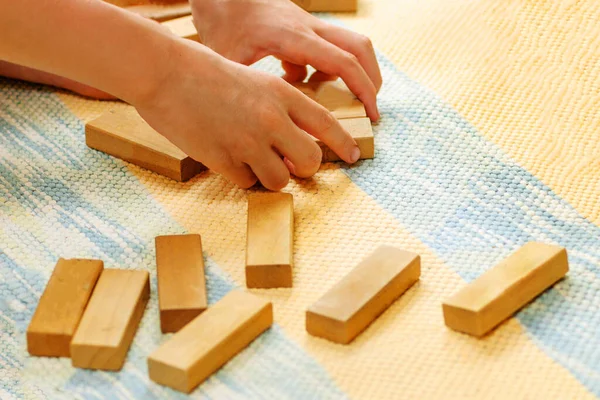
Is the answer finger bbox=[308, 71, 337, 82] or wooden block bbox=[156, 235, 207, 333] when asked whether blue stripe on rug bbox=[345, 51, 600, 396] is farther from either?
wooden block bbox=[156, 235, 207, 333]

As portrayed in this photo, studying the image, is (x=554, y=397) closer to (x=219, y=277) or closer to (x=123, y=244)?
(x=219, y=277)

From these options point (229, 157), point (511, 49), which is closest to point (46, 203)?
point (229, 157)

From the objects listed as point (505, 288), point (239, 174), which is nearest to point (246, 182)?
point (239, 174)

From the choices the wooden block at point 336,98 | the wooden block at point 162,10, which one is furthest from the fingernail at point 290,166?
the wooden block at point 162,10

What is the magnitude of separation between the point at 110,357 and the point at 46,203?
1.02 feet

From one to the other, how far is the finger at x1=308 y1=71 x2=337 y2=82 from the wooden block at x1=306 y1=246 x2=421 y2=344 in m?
0.41

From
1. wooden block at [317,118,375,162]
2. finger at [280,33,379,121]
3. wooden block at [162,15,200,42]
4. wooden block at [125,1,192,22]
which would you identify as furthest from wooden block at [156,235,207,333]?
wooden block at [125,1,192,22]

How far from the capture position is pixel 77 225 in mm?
1006

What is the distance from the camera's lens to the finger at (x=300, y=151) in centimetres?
102

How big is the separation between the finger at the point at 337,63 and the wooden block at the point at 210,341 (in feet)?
1.40

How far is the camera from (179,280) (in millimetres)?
882

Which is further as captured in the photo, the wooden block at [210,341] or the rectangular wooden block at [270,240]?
the rectangular wooden block at [270,240]

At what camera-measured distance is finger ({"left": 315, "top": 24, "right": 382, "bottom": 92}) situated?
121 cm

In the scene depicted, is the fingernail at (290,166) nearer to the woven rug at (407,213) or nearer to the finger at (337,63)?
the woven rug at (407,213)
